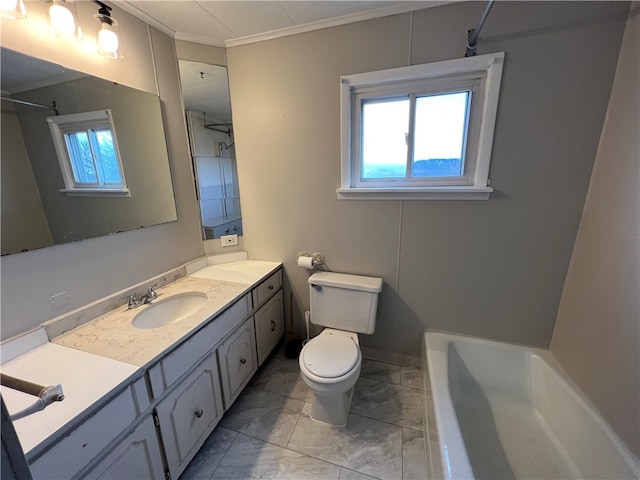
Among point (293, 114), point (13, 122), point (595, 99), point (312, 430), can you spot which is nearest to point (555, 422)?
point (312, 430)

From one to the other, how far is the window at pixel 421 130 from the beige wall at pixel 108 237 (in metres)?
1.12

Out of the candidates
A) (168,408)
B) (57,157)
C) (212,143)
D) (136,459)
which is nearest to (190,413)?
(168,408)

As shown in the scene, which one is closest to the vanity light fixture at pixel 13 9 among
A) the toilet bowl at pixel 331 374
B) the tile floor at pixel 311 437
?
the toilet bowl at pixel 331 374

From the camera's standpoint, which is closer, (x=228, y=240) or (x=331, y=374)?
(x=331, y=374)

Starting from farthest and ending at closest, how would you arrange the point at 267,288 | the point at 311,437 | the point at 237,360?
the point at 267,288 → the point at 237,360 → the point at 311,437

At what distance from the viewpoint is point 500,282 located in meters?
1.69

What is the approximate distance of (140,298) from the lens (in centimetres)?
155

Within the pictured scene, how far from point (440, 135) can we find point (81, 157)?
196cm

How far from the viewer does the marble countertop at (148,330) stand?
1126mm

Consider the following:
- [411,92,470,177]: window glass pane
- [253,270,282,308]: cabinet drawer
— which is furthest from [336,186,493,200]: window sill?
[253,270,282,308]: cabinet drawer

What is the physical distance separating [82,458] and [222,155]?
177 cm

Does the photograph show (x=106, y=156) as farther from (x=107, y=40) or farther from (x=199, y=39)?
(x=199, y=39)

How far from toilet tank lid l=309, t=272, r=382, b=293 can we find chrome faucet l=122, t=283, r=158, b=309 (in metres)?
0.97

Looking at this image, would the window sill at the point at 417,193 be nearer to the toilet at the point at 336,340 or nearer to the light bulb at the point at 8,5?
the toilet at the point at 336,340
